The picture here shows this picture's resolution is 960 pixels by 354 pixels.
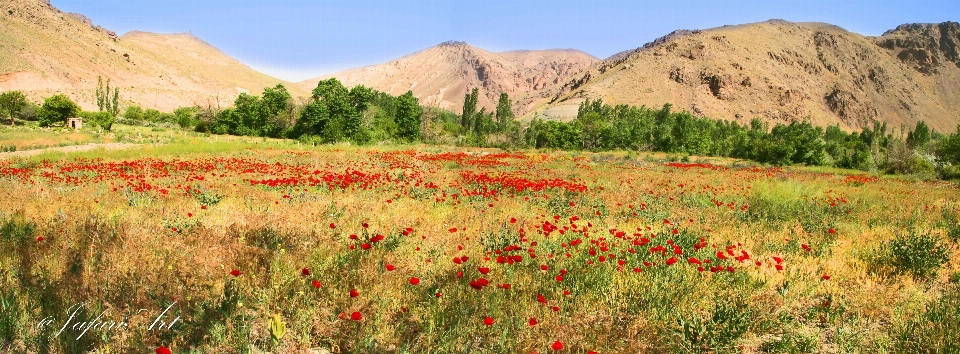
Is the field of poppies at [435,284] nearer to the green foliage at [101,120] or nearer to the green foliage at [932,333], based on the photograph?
the green foliage at [932,333]

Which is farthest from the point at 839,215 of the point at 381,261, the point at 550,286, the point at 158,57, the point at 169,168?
the point at 158,57

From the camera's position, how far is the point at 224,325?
3350 millimetres

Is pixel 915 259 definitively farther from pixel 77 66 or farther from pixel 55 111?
pixel 77 66

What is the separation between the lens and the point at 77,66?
4154 inches

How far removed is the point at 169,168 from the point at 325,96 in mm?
51832

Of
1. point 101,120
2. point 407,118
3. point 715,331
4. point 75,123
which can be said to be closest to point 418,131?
point 407,118

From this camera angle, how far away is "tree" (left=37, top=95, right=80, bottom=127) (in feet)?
179

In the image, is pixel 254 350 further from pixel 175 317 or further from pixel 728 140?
pixel 728 140

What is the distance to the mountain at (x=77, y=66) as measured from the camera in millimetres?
88625

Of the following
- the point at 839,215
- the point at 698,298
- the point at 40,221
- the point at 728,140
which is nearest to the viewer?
the point at 698,298

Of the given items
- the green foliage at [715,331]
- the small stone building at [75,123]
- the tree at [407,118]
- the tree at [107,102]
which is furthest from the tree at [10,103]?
the green foliage at [715,331]

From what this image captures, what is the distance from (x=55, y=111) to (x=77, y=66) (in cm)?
6902

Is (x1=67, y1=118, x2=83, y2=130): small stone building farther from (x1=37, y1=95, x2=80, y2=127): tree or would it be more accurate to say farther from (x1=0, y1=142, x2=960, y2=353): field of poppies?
(x1=0, y1=142, x2=960, y2=353): field of poppies

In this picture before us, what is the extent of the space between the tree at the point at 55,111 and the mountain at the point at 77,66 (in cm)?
2099
